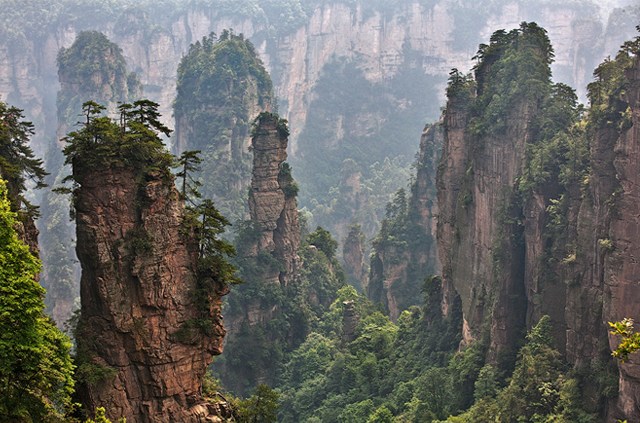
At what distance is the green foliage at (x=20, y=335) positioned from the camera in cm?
2134

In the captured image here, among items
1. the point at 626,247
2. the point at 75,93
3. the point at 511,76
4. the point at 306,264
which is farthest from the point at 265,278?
the point at 75,93

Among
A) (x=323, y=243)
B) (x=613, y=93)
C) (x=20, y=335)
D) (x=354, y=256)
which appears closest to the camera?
(x=20, y=335)

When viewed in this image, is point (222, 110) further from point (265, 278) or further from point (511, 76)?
point (511, 76)

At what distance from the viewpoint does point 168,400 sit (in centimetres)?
3072

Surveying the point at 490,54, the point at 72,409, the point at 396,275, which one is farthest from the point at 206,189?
the point at 72,409

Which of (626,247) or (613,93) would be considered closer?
(626,247)

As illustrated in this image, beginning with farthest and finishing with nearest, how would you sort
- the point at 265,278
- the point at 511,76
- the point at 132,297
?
the point at 265,278, the point at 511,76, the point at 132,297

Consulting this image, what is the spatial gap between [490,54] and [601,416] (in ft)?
75.2

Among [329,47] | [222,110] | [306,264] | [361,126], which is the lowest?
[306,264]

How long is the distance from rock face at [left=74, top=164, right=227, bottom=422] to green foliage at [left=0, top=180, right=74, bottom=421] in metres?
7.36

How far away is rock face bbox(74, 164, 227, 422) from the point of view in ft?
99.6

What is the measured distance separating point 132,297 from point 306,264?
4400 centimetres

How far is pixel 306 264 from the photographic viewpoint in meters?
74.3

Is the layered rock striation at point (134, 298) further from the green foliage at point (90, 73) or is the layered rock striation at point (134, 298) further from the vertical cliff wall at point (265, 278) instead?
the green foliage at point (90, 73)
